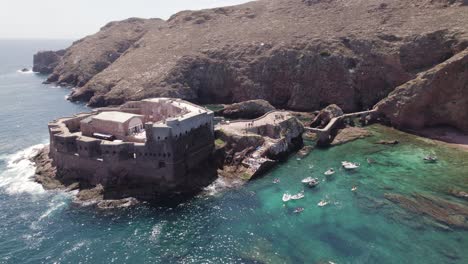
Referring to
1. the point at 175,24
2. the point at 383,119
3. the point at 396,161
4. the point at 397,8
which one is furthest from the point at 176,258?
the point at 175,24

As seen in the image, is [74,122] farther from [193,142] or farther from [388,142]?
[388,142]

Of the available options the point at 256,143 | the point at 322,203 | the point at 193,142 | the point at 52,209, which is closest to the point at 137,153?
the point at 193,142

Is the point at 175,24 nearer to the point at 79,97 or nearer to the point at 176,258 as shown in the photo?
the point at 79,97

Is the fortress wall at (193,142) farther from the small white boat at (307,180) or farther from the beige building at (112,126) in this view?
the small white boat at (307,180)

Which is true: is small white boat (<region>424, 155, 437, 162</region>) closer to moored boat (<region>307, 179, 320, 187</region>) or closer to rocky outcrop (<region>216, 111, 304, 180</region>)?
moored boat (<region>307, 179, 320, 187</region>)

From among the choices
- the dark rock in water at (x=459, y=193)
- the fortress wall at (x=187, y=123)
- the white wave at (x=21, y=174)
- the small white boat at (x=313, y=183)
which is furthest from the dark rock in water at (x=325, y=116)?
the white wave at (x=21, y=174)
